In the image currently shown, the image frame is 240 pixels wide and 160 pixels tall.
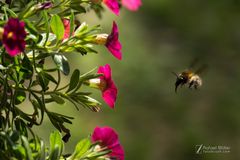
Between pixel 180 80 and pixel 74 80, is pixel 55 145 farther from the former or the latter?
pixel 180 80

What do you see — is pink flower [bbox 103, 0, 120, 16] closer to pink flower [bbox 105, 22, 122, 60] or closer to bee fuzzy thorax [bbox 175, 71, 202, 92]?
pink flower [bbox 105, 22, 122, 60]

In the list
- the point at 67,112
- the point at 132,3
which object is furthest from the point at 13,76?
the point at 67,112

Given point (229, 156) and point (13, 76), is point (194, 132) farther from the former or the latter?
point (13, 76)

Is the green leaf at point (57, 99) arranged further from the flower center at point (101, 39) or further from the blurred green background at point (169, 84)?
the blurred green background at point (169, 84)

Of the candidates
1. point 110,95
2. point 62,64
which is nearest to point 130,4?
point 110,95

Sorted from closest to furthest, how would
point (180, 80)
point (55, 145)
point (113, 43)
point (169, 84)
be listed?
point (55, 145), point (113, 43), point (180, 80), point (169, 84)
